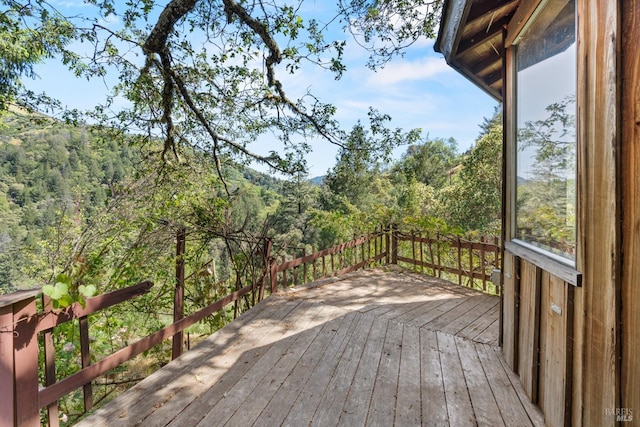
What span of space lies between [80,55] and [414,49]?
493 cm

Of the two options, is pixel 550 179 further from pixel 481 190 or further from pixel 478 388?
pixel 481 190

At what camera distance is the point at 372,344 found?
2.66 meters

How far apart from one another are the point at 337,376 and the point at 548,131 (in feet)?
6.84

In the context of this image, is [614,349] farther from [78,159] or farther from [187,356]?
[78,159]

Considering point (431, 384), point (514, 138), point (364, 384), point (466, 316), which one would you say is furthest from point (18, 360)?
point (466, 316)

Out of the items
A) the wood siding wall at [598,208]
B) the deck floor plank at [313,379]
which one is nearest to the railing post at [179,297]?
the deck floor plank at [313,379]

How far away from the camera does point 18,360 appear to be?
4.40 feet

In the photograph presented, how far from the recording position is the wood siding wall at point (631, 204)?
96 cm

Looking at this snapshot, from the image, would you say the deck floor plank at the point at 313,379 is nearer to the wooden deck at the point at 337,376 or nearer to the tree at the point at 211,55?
the wooden deck at the point at 337,376

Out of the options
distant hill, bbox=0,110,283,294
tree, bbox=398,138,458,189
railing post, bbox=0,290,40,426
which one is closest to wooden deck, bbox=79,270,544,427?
railing post, bbox=0,290,40,426

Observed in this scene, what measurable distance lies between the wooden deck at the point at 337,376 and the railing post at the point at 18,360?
0.38 meters

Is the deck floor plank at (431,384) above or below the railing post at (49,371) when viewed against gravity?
below

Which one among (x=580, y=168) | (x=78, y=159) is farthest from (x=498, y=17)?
(x=78, y=159)

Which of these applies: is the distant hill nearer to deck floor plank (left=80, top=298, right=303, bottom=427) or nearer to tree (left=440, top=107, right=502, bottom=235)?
deck floor plank (left=80, top=298, right=303, bottom=427)
